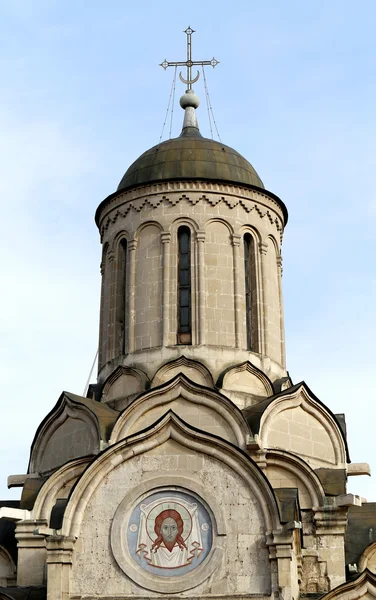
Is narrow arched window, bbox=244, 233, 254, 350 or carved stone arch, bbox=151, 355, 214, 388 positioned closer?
carved stone arch, bbox=151, 355, 214, 388

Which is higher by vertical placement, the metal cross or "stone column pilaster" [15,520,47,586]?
the metal cross

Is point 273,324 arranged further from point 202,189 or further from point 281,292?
point 202,189

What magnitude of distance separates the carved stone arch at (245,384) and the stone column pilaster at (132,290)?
214 cm

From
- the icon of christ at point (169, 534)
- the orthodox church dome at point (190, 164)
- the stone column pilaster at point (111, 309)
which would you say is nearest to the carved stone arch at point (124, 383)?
the stone column pilaster at point (111, 309)

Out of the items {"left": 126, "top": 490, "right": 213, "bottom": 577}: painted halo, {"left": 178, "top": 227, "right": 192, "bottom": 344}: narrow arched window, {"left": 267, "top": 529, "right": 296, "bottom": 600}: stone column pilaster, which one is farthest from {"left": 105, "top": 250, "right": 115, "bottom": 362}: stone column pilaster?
{"left": 267, "top": 529, "right": 296, "bottom": 600}: stone column pilaster

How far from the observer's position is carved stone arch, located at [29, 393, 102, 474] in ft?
79.1

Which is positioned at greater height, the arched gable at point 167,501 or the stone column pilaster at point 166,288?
the stone column pilaster at point 166,288

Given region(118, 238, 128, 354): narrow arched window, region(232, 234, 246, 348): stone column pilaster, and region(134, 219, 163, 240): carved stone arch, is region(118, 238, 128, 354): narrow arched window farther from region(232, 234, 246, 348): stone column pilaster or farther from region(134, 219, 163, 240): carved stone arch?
region(232, 234, 246, 348): stone column pilaster

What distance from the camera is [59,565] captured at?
2094 cm

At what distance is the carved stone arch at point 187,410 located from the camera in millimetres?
23578

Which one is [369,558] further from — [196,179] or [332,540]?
[196,179]

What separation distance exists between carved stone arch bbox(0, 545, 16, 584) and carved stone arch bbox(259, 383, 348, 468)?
5.27 m

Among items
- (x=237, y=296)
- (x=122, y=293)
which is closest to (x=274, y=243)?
(x=237, y=296)

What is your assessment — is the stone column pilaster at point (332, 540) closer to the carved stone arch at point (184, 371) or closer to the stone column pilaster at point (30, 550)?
the carved stone arch at point (184, 371)
